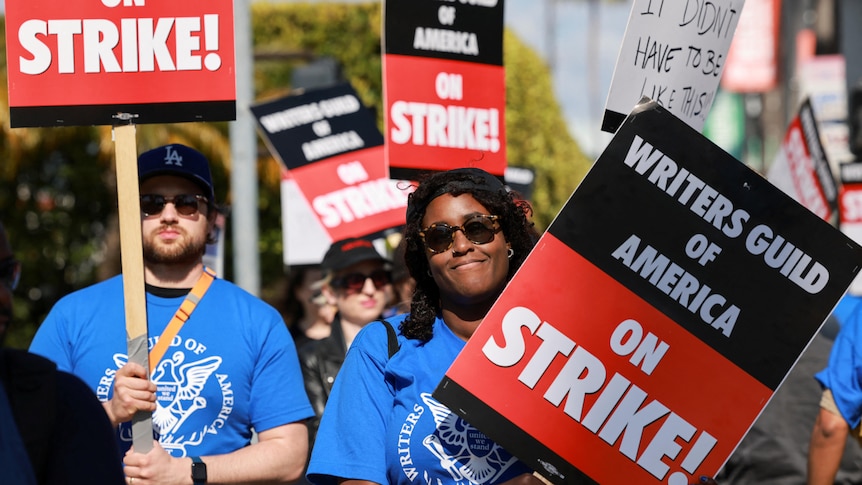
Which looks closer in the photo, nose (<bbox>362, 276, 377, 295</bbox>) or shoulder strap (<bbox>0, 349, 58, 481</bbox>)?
shoulder strap (<bbox>0, 349, 58, 481</bbox>)

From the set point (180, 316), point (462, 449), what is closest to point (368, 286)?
point (180, 316)

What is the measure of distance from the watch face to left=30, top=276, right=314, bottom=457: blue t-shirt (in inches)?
4.6

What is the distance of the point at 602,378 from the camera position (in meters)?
3.56

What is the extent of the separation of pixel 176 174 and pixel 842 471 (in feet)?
12.0

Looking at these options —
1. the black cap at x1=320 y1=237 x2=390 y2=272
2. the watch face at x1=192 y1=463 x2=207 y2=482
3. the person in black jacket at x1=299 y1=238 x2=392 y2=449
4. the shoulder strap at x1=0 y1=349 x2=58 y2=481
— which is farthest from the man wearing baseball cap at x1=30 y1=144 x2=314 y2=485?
the black cap at x1=320 y1=237 x2=390 y2=272

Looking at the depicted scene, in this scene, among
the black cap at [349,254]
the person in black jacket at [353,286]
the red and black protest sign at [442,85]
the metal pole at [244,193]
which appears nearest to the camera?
the red and black protest sign at [442,85]

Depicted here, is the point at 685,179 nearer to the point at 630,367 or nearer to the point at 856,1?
the point at 630,367

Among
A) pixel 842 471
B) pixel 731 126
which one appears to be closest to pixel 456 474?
pixel 842 471

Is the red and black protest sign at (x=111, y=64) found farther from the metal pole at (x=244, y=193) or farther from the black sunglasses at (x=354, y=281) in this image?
the metal pole at (x=244, y=193)

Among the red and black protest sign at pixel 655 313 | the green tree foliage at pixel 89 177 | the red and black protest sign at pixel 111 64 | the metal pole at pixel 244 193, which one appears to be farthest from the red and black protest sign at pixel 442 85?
the green tree foliage at pixel 89 177

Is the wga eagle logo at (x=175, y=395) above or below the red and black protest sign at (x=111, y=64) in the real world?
below

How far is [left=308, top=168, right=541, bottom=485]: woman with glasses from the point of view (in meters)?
3.52

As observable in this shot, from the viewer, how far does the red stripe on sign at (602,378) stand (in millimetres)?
3498

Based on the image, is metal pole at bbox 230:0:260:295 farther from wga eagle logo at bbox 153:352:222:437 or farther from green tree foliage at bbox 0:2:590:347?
wga eagle logo at bbox 153:352:222:437
